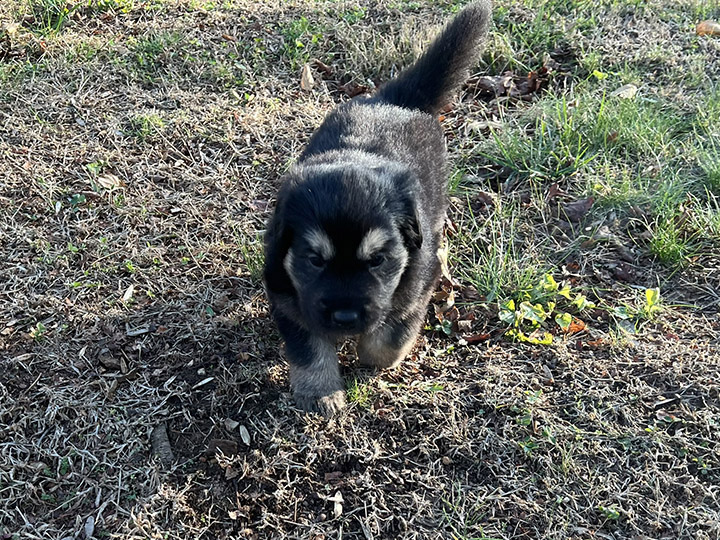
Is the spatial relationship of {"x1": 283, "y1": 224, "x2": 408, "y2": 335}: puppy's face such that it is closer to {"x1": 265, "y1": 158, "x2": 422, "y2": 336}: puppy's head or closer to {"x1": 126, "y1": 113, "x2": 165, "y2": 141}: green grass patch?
→ {"x1": 265, "y1": 158, "x2": 422, "y2": 336}: puppy's head

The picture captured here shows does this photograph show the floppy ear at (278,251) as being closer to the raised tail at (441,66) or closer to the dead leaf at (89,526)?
the dead leaf at (89,526)

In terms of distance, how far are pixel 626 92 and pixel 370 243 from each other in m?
2.85

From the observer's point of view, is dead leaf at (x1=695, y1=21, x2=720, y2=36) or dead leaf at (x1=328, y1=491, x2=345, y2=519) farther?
dead leaf at (x1=695, y1=21, x2=720, y2=36)

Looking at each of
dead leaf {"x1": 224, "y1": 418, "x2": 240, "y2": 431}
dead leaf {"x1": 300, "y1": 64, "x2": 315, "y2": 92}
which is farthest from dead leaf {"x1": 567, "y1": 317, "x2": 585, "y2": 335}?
dead leaf {"x1": 300, "y1": 64, "x2": 315, "y2": 92}

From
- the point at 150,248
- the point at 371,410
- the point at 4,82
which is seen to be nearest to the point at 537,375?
the point at 371,410

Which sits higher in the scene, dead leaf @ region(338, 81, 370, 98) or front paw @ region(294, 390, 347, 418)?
dead leaf @ region(338, 81, 370, 98)

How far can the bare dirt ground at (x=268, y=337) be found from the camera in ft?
8.75

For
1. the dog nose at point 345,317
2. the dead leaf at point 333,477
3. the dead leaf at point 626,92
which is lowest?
the dead leaf at point 333,477

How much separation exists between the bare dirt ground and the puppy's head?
54cm

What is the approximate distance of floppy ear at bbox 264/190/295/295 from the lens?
113 inches

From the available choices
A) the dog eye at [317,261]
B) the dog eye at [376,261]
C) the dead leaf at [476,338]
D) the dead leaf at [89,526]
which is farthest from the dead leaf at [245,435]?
the dead leaf at [476,338]

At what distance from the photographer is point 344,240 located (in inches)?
104

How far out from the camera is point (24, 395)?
3.03 metres

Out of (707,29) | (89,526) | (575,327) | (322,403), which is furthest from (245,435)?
(707,29)
